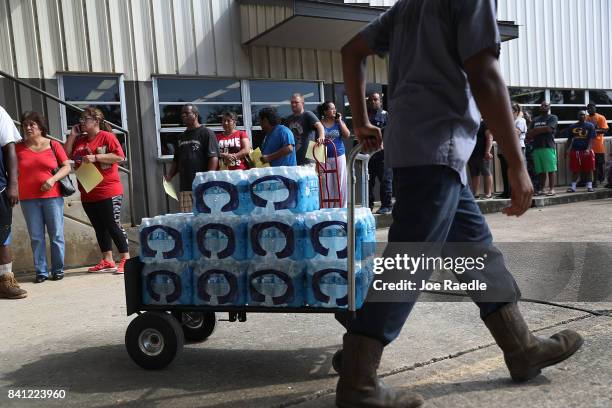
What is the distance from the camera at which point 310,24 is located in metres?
8.95

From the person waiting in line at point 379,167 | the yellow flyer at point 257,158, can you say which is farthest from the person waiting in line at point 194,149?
the person waiting in line at point 379,167

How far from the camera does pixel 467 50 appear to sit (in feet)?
7.11

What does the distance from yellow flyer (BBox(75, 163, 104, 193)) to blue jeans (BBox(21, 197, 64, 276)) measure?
1.09 ft

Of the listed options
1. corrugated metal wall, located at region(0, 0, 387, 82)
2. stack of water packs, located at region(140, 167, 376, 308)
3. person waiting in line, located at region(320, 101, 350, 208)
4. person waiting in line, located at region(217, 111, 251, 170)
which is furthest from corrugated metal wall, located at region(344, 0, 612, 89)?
stack of water packs, located at region(140, 167, 376, 308)

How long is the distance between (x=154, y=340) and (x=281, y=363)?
0.71 metres

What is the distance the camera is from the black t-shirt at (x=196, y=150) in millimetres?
6352

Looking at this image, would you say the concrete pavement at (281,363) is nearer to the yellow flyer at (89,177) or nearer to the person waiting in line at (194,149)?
the yellow flyer at (89,177)

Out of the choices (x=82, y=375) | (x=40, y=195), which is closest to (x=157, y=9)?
(x=40, y=195)

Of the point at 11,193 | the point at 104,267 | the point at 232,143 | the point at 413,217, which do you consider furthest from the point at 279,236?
the point at 232,143

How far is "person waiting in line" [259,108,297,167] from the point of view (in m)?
6.44

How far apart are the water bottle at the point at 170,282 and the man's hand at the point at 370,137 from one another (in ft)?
3.94

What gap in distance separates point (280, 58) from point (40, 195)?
5.38 metres

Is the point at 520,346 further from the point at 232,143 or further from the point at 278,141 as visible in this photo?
the point at 232,143

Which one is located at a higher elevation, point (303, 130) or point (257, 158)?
point (303, 130)
